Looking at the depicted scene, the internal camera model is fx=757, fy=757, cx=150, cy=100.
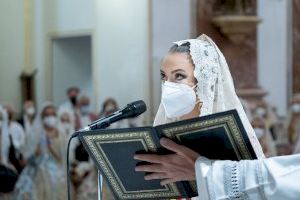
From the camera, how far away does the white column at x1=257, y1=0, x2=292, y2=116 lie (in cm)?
1170

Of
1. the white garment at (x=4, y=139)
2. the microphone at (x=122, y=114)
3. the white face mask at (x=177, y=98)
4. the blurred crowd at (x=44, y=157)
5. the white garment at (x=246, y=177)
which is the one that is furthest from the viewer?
the white garment at (x=4, y=139)

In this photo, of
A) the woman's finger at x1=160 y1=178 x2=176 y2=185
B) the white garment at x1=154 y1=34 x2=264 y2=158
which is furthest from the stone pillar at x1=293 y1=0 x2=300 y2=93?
the woman's finger at x1=160 y1=178 x2=176 y2=185

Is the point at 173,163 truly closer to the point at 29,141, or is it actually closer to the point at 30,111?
the point at 29,141

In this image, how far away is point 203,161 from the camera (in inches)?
97.3

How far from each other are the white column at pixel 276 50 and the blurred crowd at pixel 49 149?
3.58 feet

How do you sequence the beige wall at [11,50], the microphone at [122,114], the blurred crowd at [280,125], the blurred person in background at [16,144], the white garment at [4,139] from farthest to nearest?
1. the beige wall at [11,50]
2. the blurred crowd at [280,125]
3. the blurred person in background at [16,144]
4. the white garment at [4,139]
5. the microphone at [122,114]

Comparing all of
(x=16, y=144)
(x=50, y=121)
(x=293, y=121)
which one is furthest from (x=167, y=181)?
(x=293, y=121)

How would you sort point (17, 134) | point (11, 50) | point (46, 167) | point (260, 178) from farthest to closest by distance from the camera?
1. point (11, 50)
2. point (17, 134)
3. point (46, 167)
4. point (260, 178)

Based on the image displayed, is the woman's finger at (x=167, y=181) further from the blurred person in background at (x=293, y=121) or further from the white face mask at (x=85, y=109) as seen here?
the blurred person in background at (x=293, y=121)

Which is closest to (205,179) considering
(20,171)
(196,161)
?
(196,161)

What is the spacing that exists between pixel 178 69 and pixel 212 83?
0.56 feet

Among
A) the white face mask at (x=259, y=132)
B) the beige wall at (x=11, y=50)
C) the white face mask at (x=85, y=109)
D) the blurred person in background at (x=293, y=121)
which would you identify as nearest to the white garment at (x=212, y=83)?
the white face mask at (x=259, y=132)

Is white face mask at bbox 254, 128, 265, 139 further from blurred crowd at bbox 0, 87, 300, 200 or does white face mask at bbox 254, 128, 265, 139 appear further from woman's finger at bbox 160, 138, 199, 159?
woman's finger at bbox 160, 138, 199, 159

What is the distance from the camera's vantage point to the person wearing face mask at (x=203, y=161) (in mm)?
Result: 2400
